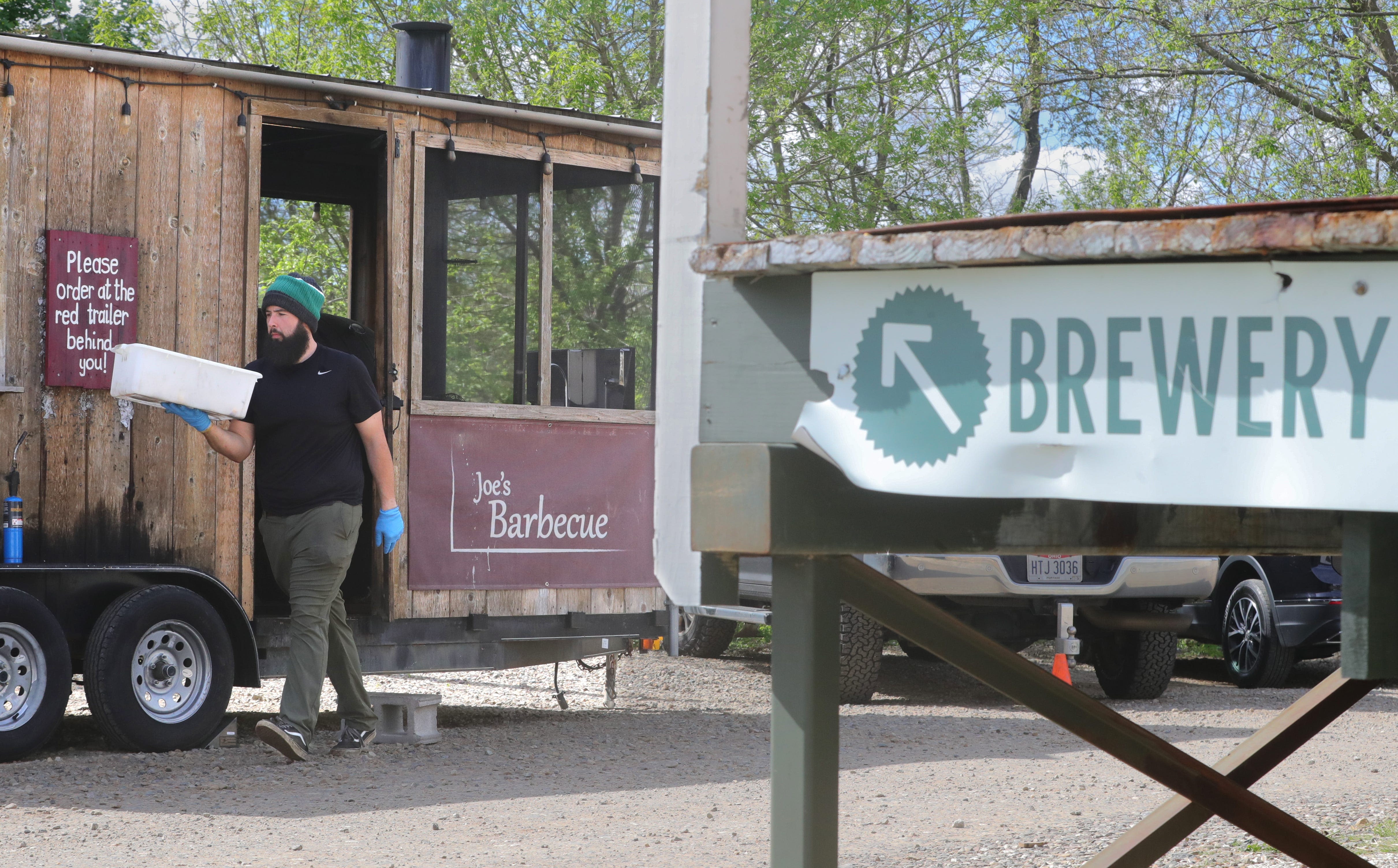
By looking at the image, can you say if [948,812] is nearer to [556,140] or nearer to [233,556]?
[233,556]

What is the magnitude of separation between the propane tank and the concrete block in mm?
1863

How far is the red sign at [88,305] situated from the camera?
7262 mm

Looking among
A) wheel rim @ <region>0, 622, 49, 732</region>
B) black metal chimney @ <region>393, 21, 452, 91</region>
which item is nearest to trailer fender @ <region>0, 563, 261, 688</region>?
wheel rim @ <region>0, 622, 49, 732</region>

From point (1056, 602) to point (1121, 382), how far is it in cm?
788

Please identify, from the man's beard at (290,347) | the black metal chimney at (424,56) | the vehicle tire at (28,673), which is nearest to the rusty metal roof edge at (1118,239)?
the man's beard at (290,347)

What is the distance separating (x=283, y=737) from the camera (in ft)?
23.1

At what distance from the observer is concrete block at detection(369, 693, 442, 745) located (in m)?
8.09

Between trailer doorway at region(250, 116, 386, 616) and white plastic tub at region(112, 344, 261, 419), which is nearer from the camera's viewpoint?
white plastic tub at region(112, 344, 261, 419)

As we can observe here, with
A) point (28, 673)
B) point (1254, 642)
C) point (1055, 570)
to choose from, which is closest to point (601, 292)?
point (1055, 570)

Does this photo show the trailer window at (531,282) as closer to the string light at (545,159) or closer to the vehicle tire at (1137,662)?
the string light at (545,159)

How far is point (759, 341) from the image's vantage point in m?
2.56

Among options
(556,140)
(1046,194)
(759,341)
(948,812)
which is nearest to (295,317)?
(556,140)

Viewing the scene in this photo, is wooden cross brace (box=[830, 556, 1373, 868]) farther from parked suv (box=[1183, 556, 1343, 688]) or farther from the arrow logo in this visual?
parked suv (box=[1183, 556, 1343, 688])

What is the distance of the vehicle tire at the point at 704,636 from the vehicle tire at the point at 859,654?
6.51 ft
